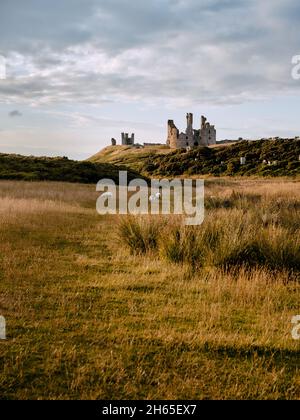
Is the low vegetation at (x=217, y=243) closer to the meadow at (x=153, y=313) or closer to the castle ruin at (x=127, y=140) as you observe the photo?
the meadow at (x=153, y=313)

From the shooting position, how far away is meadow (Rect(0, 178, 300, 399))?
4.55 m

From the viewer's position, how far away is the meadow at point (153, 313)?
4555 mm

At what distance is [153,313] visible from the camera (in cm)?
648

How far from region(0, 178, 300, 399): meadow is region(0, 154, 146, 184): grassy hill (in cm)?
3410

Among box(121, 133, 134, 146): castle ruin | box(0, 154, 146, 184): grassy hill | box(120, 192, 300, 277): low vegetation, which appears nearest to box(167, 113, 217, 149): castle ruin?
box(121, 133, 134, 146): castle ruin

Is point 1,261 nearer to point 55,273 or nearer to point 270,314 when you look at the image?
point 55,273

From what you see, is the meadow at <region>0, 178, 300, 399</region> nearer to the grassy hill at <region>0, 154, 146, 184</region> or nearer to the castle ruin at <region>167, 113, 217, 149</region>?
the grassy hill at <region>0, 154, 146, 184</region>

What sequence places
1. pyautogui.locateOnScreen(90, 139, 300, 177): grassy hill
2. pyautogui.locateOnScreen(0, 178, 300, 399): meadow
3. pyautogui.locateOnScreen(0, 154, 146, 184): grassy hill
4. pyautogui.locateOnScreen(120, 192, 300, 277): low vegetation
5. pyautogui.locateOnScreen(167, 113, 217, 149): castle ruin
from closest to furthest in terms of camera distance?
Result: pyautogui.locateOnScreen(0, 178, 300, 399): meadow < pyautogui.locateOnScreen(120, 192, 300, 277): low vegetation < pyautogui.locateOnScreen(0, 154, 146, 184): grassy hill < pyautogui.locateOnScreen(90, 139, 300, 177): grassy hill < pyautogui.locateOnScreen(167, 113, 217, 149): castle ruin

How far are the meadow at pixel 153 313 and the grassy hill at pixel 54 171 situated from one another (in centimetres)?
3410

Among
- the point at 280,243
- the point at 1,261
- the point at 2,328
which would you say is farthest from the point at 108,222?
the point at 2,328

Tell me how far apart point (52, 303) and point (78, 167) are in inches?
1873

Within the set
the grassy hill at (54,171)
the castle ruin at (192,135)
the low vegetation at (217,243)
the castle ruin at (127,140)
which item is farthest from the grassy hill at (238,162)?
the castle ruin at (127,140)

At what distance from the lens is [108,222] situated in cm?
1648

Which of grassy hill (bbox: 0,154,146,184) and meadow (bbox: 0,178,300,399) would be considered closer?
meadow (bbox: 0,178,300,399)
